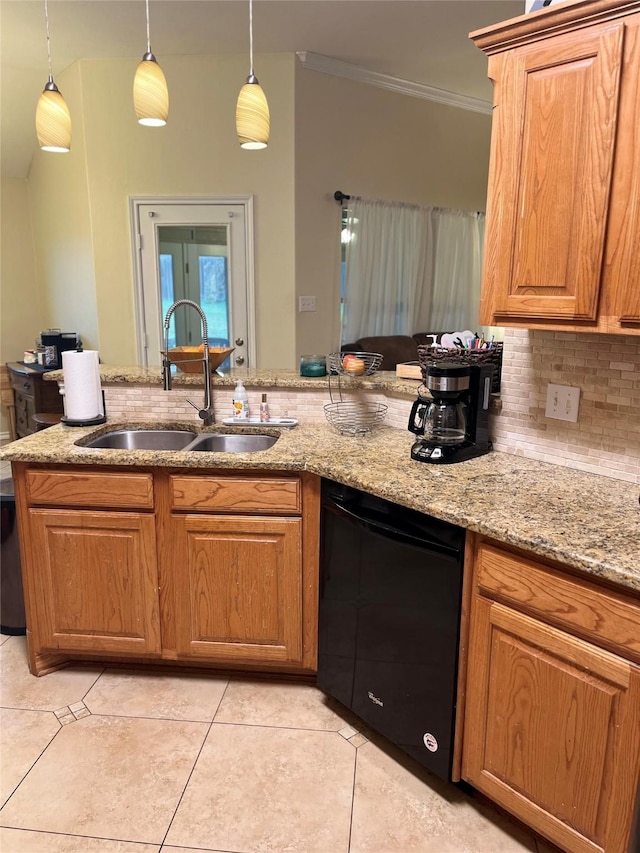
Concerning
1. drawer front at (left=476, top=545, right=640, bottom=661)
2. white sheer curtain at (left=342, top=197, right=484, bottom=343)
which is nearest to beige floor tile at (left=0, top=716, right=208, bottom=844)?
drawer front at (left=476, top=545, right=640, bottom=661)

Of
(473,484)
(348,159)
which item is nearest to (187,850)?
(473,484)

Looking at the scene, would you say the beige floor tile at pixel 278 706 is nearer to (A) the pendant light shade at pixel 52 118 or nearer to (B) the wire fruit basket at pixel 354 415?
(B) the wire fruit basket at pixel 354 415

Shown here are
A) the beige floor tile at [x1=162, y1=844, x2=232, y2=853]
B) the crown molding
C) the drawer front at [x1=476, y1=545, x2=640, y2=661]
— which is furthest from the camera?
the crown molding

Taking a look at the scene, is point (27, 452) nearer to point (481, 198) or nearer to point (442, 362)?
point (442, 362)

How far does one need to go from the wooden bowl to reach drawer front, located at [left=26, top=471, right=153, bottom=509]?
2.16ft

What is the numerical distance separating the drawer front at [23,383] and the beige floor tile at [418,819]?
3630 millimetres

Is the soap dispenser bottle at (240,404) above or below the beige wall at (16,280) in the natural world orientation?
below

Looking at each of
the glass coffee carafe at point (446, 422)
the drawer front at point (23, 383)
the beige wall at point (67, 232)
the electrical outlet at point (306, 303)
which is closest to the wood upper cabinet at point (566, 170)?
the glass coffee carafe at point (446, 422)

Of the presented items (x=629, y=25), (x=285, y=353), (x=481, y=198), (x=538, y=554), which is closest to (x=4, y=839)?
(x=538, y=554)

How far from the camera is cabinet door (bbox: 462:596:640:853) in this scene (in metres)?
1.35

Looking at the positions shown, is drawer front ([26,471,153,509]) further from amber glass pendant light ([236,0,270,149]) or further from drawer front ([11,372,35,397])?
drawer front ([11,372,35,397])

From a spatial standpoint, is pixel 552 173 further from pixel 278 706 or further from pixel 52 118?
pixel 278 706

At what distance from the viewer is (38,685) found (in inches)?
91.0

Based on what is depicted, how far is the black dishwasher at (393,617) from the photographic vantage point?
169 cm
